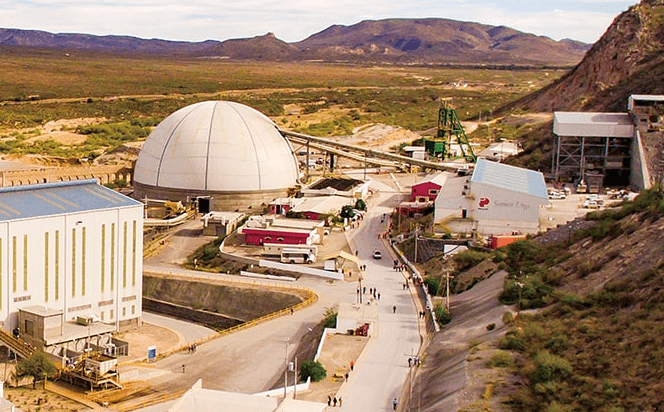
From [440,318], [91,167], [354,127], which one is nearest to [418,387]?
[440,318]

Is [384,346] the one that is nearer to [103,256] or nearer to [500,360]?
[500,360]

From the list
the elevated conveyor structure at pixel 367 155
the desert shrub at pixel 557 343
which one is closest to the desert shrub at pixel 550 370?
the desert shrub at pixel 557 343

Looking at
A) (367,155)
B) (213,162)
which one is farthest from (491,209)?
(367,155)

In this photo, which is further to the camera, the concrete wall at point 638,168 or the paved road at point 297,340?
the concrete wall at point 638,168

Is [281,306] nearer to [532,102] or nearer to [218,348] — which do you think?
[218,348]

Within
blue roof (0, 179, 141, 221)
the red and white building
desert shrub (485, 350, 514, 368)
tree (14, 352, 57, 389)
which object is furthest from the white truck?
desert shrub (485, 350, 514, 368)

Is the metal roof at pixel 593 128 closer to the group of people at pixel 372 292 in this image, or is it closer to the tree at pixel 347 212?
the tree at pixel 347 212
